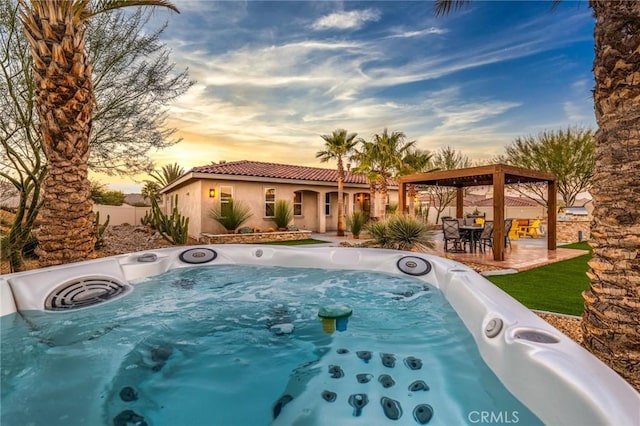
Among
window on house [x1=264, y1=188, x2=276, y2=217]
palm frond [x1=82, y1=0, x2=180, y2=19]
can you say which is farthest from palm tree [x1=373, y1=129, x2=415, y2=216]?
palm frond [x1=82, y1=0, x2=180, y2=19]

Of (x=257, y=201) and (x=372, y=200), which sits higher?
(x=372, y=200)

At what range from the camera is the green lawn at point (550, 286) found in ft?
16.6

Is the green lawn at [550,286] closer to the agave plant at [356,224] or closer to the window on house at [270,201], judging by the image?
the agave plant at [356,224]

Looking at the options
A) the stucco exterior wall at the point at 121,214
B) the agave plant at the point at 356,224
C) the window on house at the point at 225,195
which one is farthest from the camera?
the stucco exterior wall at the point at 121,214

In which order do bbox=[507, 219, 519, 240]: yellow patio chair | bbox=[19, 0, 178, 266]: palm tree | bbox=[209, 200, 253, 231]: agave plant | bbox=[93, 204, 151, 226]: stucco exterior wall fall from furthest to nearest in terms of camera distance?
bbox=[93, 204, 151, 226]: stucco exterior wall < bbox=[507, 219, 519, 240]: yellow patio chair < bbox=[209, 200, 253, 231]: agave plant < bbox=[19, 0, 178, 266]: palm tree

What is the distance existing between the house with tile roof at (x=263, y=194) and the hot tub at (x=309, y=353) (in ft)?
30.5

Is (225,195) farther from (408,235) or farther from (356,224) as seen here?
(408,235)

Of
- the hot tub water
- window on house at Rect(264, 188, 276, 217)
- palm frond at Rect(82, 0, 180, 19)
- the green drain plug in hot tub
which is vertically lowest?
the hot tub water

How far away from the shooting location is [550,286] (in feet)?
21.0

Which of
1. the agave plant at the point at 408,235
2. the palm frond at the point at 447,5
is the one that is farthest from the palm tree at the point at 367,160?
the palm frond at the point at 447,5

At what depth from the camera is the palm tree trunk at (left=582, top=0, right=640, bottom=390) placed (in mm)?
2475

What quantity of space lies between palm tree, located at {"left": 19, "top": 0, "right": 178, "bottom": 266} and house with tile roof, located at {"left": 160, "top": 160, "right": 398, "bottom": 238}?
8210mm

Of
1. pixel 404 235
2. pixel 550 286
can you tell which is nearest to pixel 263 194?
pixel 404 235

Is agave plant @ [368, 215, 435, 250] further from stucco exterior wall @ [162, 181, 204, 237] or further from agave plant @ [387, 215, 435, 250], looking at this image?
stucco exterior wall @ [162, 181, 204, 237]
